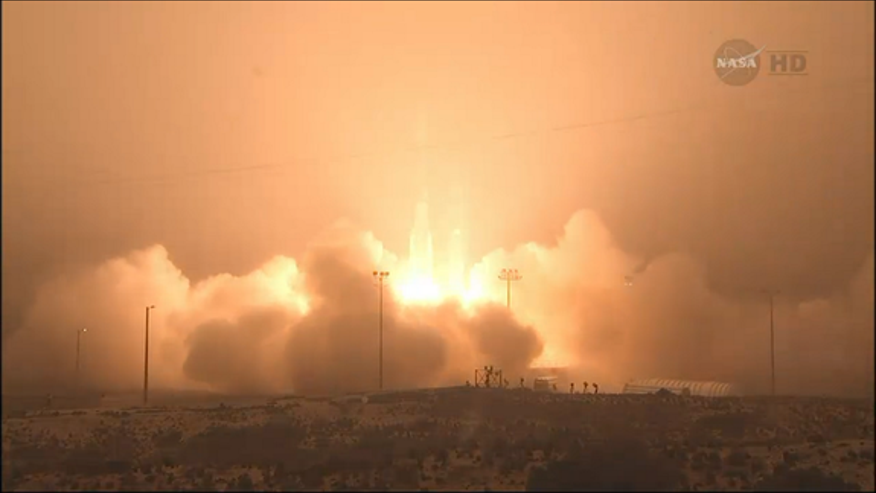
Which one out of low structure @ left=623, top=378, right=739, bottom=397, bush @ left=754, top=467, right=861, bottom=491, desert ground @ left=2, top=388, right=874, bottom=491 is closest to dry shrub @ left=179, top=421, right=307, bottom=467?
desert ground @ left=2, top=388, right=874, bottom=491

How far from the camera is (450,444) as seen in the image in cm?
4578

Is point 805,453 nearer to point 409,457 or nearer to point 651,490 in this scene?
point 651,490

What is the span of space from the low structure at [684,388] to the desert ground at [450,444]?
12194 mm

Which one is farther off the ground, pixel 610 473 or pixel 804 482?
pixel 610 473

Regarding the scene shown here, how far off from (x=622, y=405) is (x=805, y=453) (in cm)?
1505

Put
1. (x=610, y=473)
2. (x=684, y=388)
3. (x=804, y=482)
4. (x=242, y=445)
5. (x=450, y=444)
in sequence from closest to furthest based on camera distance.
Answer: (x=804, y=482) → (x=610, y=473) → (x=242, y=445) → (x=450, y=444) → (x=684, y=388)

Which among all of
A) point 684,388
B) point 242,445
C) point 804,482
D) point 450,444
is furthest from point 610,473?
point 684,388

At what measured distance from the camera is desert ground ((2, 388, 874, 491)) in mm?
38812

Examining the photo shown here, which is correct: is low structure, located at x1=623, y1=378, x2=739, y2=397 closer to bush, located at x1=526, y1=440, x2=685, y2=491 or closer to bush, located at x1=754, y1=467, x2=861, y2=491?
bush, located at x1=754, y1=467, x2=861, y2=491

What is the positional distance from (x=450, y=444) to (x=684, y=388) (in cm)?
3501

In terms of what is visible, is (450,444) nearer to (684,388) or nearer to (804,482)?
(804,482)

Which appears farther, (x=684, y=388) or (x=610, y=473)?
(x=684, y=388)

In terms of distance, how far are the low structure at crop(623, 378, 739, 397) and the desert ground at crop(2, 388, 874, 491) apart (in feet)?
40.0

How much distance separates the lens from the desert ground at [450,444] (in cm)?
3881
